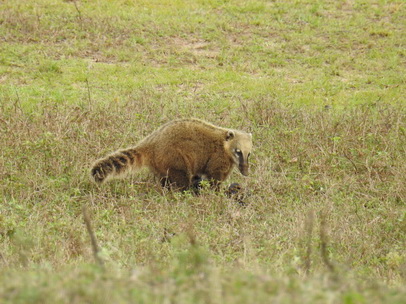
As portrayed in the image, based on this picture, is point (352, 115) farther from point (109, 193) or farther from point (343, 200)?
point (109, 193)

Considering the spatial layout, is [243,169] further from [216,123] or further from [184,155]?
[216,123]

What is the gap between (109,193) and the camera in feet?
23.4

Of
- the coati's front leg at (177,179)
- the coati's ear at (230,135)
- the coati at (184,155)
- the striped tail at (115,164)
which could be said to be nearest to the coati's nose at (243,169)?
the coati at (184,155)

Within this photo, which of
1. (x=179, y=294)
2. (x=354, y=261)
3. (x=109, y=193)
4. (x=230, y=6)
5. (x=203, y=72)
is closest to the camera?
(x=179, y=294)

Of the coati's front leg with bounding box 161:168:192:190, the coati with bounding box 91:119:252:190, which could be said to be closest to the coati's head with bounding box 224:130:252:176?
the coati with bounding box 91:119:252:190

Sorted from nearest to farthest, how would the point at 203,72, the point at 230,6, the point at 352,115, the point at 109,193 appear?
the point at 109,193 < the point at 352,115 < the point at 203,72 < the point at 230,6

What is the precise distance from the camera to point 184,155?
764 centimetres

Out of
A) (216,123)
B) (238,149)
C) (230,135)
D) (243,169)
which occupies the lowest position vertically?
(216,123)

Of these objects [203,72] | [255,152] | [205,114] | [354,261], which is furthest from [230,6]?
[354,261]

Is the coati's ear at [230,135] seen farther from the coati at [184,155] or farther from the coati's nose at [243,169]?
the coati's nose at [243,169]

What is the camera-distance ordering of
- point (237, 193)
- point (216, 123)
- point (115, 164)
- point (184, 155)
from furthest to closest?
point (216, 123)
point (184, 155)
point (237, 193)
point (115, 164)

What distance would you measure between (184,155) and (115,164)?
830 millimetres

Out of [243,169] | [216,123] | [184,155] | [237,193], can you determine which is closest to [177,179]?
[184,155]

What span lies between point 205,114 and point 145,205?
12.5ft
